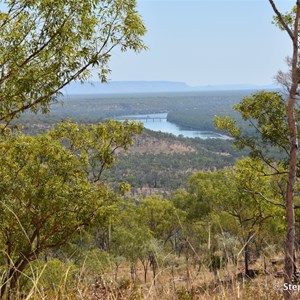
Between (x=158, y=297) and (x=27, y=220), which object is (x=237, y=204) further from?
(x=158, y=297)

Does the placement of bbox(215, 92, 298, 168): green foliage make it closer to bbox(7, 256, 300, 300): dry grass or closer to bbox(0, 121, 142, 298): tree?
bbox(0, 121, 142, 298): tree

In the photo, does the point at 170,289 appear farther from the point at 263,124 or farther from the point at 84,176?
the point at 263,124

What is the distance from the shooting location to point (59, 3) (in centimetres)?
523

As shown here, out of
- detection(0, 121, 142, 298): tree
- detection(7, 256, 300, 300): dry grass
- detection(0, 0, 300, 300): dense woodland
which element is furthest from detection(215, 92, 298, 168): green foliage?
detection(7, 256, 300, 300): dry grass

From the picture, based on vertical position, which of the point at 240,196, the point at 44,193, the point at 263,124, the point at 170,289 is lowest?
the point at 240,196

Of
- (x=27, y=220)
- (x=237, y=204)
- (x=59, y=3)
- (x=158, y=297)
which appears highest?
(x=59, y=3)

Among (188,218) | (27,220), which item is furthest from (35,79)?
(188,218)

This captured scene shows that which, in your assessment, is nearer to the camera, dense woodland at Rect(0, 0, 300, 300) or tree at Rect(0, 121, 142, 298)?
dense woodland at Rect(0, 0, 300, 300)

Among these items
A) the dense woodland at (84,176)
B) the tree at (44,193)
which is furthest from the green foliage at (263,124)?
the tree at (44,193)

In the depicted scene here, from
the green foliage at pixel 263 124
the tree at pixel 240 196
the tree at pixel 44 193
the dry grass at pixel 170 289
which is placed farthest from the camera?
the tree at pixel 240 196

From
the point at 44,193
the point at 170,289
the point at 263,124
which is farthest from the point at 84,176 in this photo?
the point at 170,289

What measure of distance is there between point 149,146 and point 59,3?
441 feet

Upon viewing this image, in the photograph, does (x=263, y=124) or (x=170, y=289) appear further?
(x=263, y=124)

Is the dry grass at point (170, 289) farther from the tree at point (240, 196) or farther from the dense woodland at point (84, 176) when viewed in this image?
the tree at point (240, 196)
